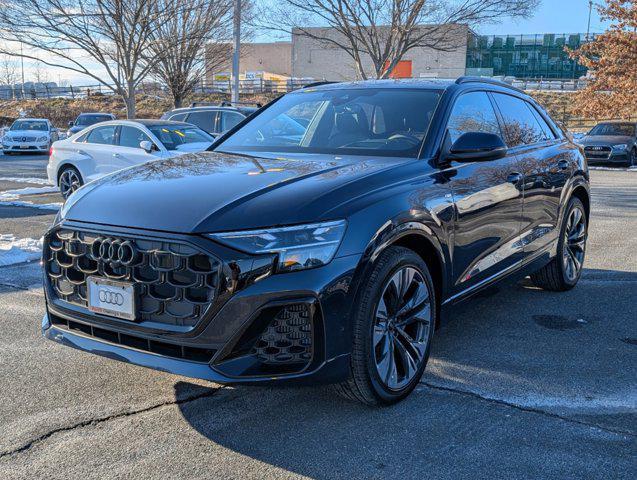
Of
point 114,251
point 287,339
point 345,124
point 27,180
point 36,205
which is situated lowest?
point 27,180

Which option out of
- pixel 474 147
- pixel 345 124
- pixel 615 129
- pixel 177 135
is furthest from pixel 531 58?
pixel 474 147

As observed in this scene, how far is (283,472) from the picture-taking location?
2.89 meters

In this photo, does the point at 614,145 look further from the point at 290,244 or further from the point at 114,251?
the point at 114,251

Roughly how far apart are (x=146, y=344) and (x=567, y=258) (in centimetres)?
417

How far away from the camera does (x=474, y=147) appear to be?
13.1ft

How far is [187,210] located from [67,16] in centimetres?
1880

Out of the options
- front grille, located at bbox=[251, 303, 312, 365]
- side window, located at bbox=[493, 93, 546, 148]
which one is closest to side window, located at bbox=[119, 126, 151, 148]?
side window, located at bbox=[493, 93, 546, 148]

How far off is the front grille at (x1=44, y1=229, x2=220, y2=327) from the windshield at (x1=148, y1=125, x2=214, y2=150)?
8867mm

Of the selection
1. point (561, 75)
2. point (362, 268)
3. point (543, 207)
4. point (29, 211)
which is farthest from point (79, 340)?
point (561, 75)

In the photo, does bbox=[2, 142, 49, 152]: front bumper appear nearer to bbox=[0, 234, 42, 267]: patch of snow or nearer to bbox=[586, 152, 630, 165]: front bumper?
bbox=[0, 234, 42, 267]: patch of snow

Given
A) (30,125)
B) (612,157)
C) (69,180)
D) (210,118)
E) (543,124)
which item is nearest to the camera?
(543,124)

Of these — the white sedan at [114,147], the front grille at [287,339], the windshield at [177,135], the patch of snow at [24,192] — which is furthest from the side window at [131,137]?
the front grille at [287,339]

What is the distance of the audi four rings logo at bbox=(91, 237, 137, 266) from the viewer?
3059 mm

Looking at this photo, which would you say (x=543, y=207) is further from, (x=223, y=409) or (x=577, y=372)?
(x=223, y=409)
